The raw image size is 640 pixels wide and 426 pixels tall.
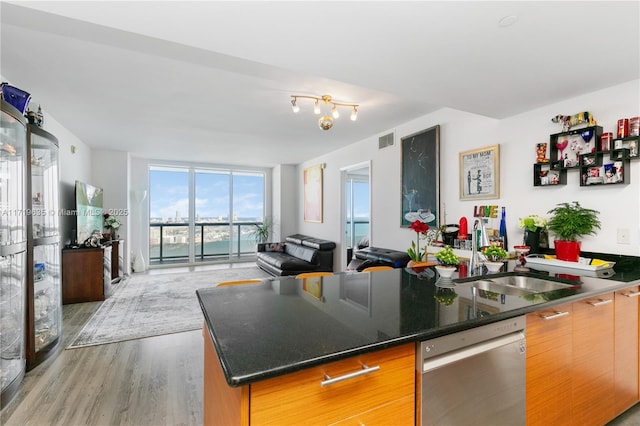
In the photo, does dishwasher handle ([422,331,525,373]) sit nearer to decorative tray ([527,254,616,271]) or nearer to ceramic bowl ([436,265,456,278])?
ceramic bowl ([436,265,456,278])

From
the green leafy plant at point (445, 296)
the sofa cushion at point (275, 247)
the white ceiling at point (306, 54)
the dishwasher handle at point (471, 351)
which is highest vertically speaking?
the white ceiling at point (306, 54)

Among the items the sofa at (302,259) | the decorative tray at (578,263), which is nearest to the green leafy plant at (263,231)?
the sofa at (302,259)

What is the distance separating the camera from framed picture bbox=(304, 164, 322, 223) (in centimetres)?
644

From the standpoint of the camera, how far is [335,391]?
37.2 inches

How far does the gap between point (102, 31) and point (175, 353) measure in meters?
2.59

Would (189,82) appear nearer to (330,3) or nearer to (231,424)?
(330,3)

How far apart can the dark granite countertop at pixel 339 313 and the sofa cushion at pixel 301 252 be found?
346 centimetres

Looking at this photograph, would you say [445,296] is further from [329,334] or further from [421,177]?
[421,177]

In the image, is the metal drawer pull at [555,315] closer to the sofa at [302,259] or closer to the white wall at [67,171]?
the sofa at [302,259]

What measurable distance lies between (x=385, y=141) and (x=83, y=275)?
4.86 m

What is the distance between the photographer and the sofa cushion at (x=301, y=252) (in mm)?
5496

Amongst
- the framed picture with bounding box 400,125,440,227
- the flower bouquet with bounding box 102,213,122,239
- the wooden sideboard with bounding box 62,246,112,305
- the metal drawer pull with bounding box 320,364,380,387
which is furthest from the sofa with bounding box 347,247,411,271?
the flower bouquet with bounding box 102,213,122,239

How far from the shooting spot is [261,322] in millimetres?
1195

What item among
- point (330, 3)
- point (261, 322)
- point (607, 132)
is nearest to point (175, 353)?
point (261, 322)
